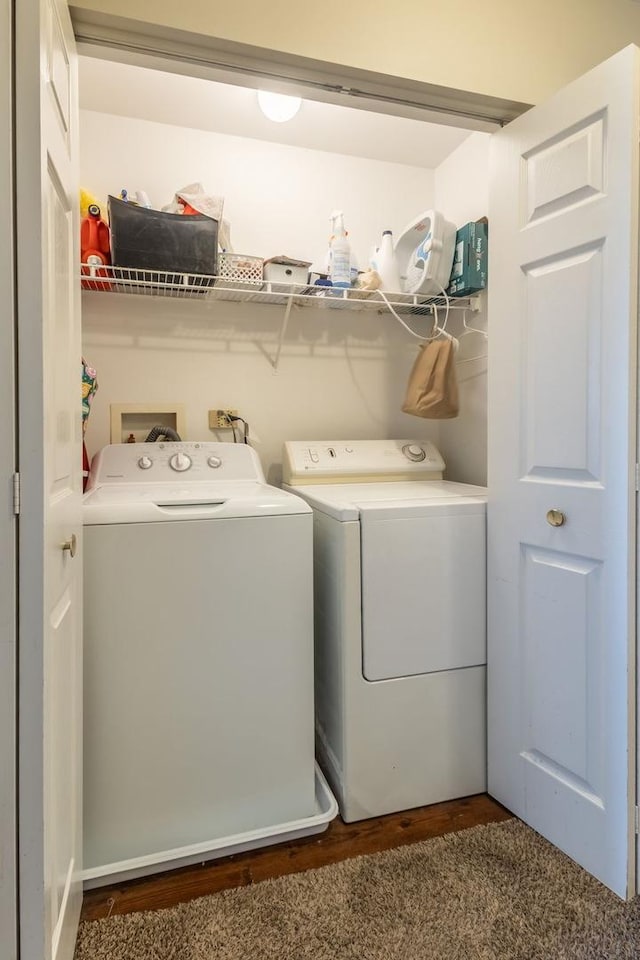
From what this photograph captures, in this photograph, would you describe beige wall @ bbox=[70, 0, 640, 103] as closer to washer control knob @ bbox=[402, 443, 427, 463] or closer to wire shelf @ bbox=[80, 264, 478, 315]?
wire shelf @ bbox=[80, 264, 478, 315]

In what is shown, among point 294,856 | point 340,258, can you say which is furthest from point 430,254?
point 294,856

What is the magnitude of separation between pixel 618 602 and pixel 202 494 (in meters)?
1.12

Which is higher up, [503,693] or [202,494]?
[202,494]

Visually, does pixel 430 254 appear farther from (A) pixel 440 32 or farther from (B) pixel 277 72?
(B) pixel 277 72

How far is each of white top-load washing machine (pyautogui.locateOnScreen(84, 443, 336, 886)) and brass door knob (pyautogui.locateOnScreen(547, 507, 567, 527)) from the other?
25.8 inches

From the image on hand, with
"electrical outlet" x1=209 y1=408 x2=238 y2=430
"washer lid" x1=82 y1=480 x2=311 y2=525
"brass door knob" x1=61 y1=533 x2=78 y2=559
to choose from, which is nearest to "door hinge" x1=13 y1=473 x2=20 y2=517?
"brass door knob" x1=61 y1=533 x2=78 y2=559

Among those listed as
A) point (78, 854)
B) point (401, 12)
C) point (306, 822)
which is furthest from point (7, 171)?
point (306, 822)

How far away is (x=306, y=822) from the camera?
1.42 m

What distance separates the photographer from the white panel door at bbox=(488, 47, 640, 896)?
117 cm

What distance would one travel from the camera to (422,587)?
5.02 feet

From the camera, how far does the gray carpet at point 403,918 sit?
1100 mm

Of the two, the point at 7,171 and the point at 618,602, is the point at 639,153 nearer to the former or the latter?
the point at 618,602

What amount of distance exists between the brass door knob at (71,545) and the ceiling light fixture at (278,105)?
66.3 inches

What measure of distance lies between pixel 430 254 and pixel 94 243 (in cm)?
125
